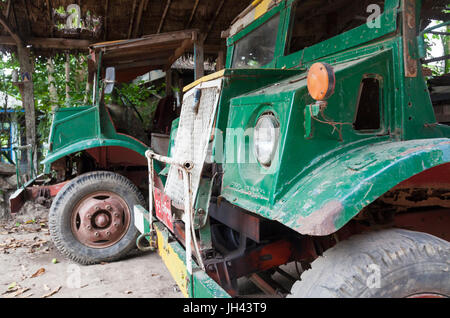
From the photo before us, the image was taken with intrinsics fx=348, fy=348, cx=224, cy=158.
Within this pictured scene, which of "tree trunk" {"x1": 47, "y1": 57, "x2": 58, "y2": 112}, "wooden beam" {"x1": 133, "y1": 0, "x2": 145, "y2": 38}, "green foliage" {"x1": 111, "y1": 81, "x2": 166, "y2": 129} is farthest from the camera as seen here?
"tree trunk" {"x1": 47, "y1": 57, "x2": 58, "y2": 112}

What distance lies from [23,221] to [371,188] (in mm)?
6421

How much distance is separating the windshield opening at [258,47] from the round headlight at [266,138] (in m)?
1.30

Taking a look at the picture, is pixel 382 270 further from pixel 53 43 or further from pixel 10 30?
pixel 53 43

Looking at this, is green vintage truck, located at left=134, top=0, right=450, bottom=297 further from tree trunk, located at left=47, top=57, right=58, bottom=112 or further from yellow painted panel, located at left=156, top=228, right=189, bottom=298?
tree trunk, located at left=47, top=57, right=58, bottom=112

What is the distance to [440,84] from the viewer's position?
332 cm

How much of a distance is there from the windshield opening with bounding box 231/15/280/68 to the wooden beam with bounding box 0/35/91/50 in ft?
16.5

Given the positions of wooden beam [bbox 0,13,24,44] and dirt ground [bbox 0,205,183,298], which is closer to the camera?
dirt ground [bbox 0,205,183,298]

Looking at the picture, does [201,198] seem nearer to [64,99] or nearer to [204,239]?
[204,239]

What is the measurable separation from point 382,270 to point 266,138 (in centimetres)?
83

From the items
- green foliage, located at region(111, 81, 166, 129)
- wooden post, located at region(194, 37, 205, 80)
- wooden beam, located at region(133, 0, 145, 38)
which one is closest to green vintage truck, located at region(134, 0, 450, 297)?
wooden post, located at region(194, 37, 205, 80)

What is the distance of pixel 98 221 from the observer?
4.22m

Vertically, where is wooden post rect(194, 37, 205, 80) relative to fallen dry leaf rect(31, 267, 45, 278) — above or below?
above

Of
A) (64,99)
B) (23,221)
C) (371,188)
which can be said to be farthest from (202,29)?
(371,188)

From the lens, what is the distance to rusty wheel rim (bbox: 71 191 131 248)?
13.8ft
